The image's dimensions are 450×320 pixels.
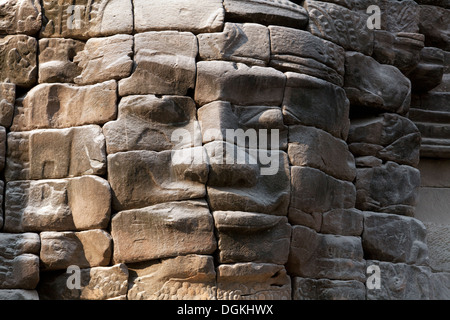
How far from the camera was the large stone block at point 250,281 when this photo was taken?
270 inches

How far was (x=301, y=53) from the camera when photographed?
7426mm

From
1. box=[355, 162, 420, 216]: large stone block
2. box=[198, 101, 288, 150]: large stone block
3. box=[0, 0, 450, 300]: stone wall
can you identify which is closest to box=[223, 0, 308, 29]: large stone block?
box=[0, 0, 450, 300]: stone wall

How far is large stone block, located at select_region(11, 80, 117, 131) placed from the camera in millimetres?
7234

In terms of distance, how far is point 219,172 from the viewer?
6.88 m

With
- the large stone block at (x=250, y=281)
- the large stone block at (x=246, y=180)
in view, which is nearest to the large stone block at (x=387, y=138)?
the large stone block at (x=246, y=180)

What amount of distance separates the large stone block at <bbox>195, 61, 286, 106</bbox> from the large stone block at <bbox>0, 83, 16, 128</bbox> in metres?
1.57

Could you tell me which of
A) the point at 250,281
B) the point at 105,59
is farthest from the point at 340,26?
the point at 250,281

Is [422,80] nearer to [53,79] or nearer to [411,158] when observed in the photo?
[411,158]

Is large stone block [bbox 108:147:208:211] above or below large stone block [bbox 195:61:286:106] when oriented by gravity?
below

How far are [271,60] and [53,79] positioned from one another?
71.3 inches

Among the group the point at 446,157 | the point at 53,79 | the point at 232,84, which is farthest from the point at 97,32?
the point at 446,157

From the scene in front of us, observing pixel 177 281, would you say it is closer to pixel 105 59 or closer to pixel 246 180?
pixel 246 180

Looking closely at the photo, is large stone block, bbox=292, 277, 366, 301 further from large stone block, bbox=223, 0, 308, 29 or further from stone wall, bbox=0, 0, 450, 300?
large stone block, bbox=223, 0, 308, 29

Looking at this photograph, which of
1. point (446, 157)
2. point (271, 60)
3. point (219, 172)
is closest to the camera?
point (219, 172)
